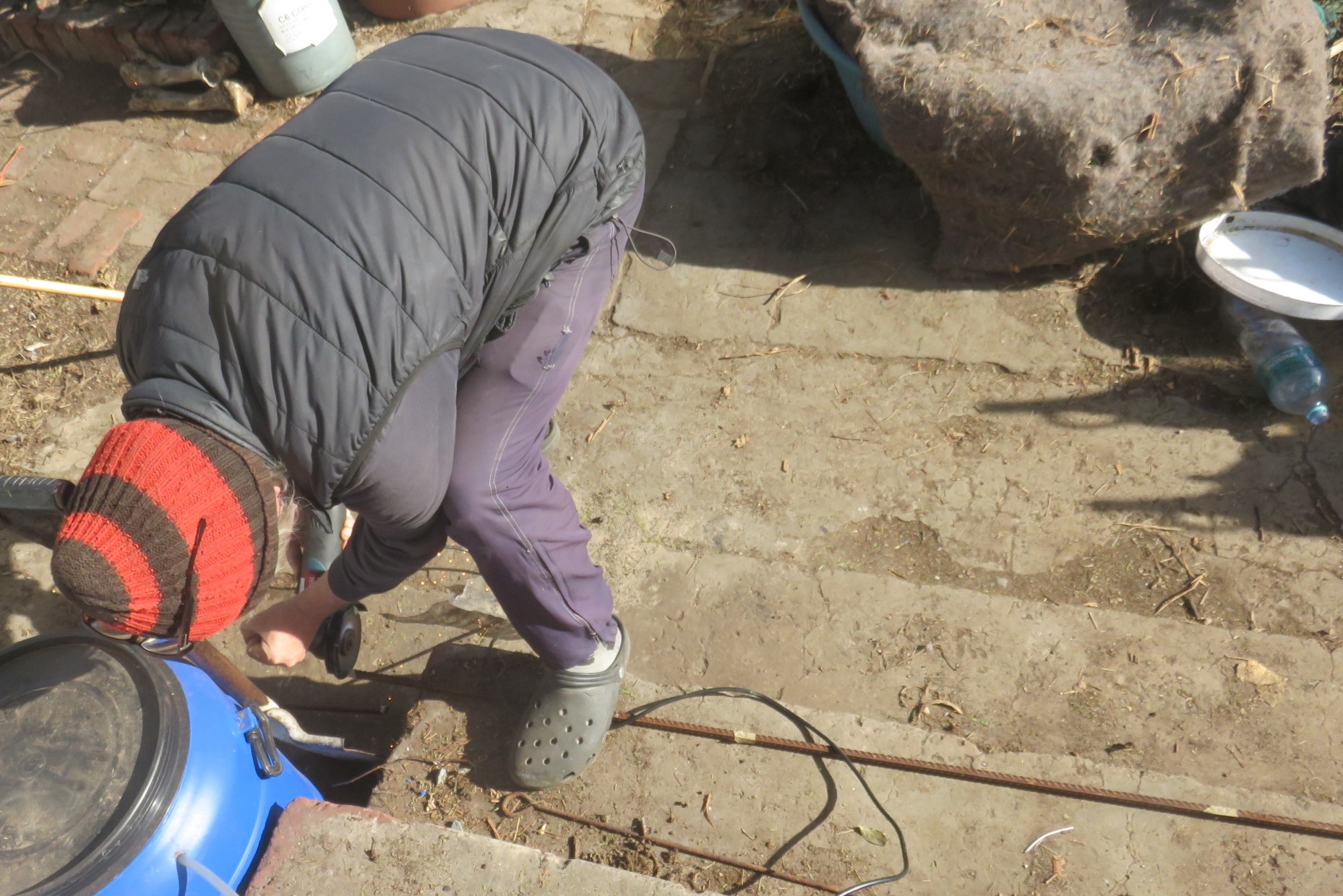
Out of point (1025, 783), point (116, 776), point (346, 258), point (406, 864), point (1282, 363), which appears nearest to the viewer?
point (346, 258)

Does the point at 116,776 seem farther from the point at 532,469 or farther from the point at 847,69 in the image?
the point at 847,69

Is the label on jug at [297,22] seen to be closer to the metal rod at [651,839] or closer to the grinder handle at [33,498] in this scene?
the grinder handle at [33,498]

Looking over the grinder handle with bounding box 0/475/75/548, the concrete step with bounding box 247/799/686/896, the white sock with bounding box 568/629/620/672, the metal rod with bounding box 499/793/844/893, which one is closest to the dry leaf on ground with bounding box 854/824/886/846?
the metal rod with bounding box 499/793/844/893

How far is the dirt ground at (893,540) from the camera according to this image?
215 cm

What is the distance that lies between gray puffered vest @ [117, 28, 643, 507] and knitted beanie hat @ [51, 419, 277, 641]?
0.24 ft

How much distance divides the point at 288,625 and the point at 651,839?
0.96 m

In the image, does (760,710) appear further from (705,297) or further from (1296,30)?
(1296,30)

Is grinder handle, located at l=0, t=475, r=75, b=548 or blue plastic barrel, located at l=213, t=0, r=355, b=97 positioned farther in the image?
blue plastic barrel, located at l=213, t=0, r=355, b=97

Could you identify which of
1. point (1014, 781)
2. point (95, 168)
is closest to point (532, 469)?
point (1014, 781)

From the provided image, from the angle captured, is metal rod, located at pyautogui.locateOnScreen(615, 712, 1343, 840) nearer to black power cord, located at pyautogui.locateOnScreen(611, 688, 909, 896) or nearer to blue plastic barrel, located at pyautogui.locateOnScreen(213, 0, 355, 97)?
black power cord, located at pyautogui.locateOnScreen(611, 688, 909, 896)

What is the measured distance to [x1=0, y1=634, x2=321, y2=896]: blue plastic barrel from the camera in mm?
1557

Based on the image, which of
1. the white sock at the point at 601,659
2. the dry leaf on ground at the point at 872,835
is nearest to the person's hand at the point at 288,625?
the white sock at the point at 601,659

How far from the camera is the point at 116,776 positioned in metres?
1.63

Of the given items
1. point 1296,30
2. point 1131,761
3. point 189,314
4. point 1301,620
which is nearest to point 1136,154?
point 1296,30
